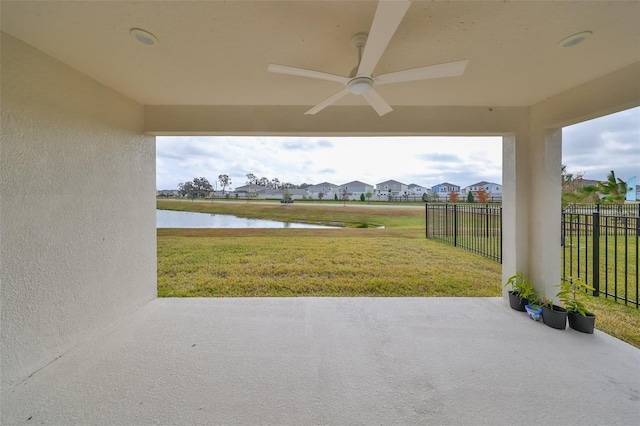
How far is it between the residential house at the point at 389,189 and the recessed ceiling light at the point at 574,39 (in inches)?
173

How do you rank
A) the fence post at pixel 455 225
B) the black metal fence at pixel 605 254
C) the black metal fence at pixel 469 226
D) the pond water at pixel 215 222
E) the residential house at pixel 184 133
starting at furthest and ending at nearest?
1. the fence post at pixel 455 225
2. the pond water at pixel 215 222
3. the black metal fence at pixel 469 226
4. the black metal fence at pixel 605 254
5. the residential house at pixel 184 133

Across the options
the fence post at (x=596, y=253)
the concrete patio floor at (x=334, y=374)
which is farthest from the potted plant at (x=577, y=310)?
the fence post at (x=596, y=253)

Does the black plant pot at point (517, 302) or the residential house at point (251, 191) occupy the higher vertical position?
the residential house at point (251, 191)

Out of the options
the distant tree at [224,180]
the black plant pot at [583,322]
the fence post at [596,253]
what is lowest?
the black plant pot at [583,322]

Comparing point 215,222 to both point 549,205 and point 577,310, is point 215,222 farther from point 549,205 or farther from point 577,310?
point 577,310

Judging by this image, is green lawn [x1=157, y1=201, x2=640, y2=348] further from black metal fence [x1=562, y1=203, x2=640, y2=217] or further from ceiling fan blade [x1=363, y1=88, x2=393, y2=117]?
ceiling fan blade [x1=363, y1=88, x2=393, y2=117]

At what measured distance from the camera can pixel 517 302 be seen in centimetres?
266

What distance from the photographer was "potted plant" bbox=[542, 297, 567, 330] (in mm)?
2281

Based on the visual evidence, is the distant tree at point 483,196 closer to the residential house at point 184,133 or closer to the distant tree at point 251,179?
the residential house at point 184,133

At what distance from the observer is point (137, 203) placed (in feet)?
8.93

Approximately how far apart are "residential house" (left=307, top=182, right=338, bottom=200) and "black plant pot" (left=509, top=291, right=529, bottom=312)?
13.0 ft

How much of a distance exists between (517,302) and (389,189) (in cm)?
384

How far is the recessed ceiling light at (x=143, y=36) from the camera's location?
4.81 feet

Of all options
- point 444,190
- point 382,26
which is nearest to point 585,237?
point 444,190
